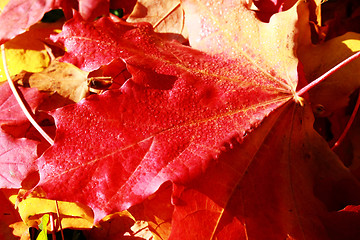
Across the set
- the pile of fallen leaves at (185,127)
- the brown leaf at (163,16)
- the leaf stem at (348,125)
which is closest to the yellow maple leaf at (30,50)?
the pile of fallen leaves at (185,127)

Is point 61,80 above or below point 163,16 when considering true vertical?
below

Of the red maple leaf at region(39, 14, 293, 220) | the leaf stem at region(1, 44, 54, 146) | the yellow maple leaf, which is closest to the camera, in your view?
the red maple leaf at region(39, 14, 293, 220)

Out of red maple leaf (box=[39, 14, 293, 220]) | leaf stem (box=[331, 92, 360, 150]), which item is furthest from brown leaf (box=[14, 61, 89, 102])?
leaf stem (box=[331, 92, 360, 150])

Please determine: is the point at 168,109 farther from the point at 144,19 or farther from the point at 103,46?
the point at 144,19

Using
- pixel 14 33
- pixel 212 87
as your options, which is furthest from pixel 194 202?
pixel 14 33

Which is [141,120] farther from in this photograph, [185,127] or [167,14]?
[167,14]

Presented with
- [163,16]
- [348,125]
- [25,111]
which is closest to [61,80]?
[25,111]

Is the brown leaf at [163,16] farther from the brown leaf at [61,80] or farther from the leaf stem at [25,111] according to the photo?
the leaf stem at [25,111]

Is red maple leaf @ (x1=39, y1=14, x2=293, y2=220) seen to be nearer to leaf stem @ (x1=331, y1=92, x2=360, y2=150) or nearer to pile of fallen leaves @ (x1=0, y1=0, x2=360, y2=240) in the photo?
pile of fallen leaves @ (x1=0, y1=0, x2=360, y2=240)
